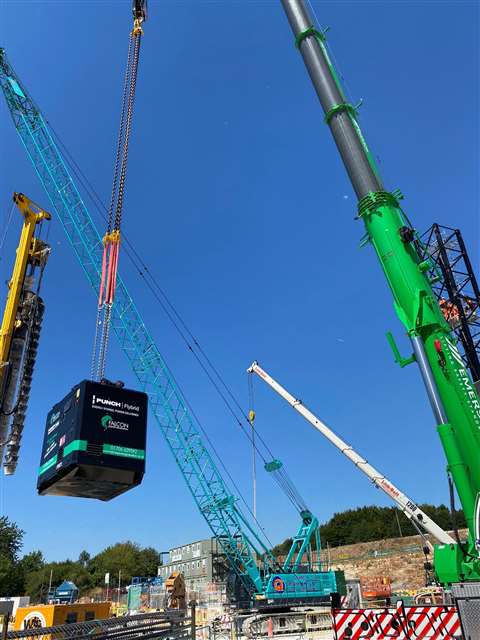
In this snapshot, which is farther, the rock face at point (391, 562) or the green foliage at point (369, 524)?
the green foliage at point (369, 524)

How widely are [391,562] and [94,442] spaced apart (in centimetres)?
4763

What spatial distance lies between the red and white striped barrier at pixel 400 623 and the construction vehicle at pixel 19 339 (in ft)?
38.3

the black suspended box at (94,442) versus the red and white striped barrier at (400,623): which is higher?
the black suspended box at (94,442)

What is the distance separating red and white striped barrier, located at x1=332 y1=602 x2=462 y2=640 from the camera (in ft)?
33.9

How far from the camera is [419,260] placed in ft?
42.0

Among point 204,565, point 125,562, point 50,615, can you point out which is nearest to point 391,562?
point 204,565

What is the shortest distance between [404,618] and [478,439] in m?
4.34

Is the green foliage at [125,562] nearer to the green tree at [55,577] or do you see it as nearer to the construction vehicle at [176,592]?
the green tree at [55,577]

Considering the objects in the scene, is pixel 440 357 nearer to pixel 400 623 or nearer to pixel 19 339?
pixel 400 623

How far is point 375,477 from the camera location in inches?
1026

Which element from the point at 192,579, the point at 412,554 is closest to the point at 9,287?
the point at 192,579

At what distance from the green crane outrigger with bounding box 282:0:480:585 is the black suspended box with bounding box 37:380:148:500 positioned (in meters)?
7.05

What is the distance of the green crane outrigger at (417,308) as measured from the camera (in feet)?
34.5

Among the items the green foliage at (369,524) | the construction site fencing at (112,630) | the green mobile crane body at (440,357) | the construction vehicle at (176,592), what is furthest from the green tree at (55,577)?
the green mobile crane body at (440,357)
